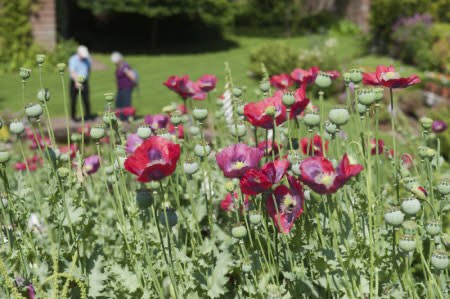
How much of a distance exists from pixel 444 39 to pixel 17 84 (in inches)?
330

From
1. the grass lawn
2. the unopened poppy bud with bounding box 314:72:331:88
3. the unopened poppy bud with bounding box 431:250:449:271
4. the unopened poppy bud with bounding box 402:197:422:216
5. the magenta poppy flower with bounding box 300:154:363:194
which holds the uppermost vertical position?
the unopened poppy bud with bounding box 314:72:331:88

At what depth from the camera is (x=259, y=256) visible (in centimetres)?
184

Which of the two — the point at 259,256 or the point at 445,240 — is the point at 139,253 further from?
the point at 445,240

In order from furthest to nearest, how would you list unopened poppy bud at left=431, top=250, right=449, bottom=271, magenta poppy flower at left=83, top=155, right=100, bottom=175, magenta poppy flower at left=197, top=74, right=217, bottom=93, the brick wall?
the brick wall < magenta poppy flower at left=197, top=74, right=217, bottom=93 < magenta poppy flower at left=83, top=155, right=100, bottom=175 < unopened poppy bud at left=431, top=250, right=449, bottom=271

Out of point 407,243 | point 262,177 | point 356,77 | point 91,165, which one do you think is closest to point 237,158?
point 262,177

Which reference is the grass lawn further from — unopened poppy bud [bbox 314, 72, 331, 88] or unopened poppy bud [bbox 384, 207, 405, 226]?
unopened poppy bud [bbox 384, 207, 405, 226]

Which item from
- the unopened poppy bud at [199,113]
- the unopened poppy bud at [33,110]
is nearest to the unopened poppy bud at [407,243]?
the unopened poppy bud at [199,113]

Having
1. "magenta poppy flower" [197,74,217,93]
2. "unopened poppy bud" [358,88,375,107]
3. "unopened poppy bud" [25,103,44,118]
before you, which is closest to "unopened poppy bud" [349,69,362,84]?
"unopened poppy bud" [358,88,375,107]

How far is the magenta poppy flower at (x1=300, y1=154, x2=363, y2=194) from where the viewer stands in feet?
4.65

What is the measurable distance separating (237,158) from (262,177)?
0.17 metres

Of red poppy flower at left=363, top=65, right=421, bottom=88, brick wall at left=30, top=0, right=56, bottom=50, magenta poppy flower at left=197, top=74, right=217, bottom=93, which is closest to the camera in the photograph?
red poppy flower at left=363, top=65, right=421, bottom=88

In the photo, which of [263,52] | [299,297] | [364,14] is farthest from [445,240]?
[364,14]

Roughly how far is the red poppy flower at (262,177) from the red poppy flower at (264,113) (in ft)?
0.48

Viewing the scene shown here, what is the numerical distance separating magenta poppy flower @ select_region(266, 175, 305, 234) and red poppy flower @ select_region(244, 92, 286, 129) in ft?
0.58
